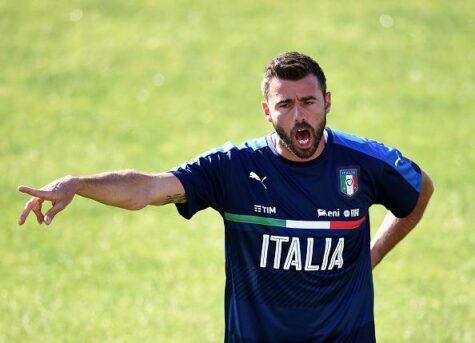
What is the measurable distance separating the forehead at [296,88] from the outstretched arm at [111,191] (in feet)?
2.61

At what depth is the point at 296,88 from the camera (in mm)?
6039

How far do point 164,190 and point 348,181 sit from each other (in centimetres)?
112

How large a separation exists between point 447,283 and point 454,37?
1063 centimetres

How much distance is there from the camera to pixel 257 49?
70.5ft

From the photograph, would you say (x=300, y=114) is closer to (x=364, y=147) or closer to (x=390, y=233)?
(x=364, y=147)

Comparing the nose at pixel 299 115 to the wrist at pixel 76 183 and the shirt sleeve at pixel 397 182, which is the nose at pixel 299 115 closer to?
the shirt sleeve at pixel 397 182

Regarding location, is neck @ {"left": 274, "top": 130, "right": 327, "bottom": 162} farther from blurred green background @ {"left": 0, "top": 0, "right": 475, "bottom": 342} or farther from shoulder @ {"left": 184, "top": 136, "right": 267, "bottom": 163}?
blurred green background @ {"left": 0, "top": 0, "right": 475, "bottom": 342}

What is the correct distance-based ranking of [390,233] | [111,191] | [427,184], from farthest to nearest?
[390,233] < [427,184] < [111,191]

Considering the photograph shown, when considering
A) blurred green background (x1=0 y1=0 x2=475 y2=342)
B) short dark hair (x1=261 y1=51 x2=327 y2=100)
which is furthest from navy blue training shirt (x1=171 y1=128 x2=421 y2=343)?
blurred green background (x1=0 y1=0 x2=475 y2=342)

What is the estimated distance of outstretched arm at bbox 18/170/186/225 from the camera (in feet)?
17.2

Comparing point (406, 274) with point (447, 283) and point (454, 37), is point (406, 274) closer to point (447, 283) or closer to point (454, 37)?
point (447, 283)

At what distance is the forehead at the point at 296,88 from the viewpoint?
237 inches

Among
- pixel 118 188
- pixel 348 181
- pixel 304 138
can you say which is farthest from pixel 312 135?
pixel 118 188

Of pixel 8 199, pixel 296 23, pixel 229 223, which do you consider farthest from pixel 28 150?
pixel 229 223
